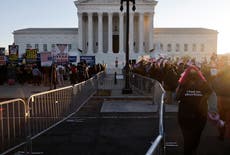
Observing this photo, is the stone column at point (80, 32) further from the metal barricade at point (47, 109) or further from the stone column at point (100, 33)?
the metal barricade at point (47, 109)

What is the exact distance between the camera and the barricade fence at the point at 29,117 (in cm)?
657

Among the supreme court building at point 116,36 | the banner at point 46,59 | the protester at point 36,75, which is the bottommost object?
the protester at point 36,75

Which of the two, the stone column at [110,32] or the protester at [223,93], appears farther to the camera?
the stone column at [110,32]

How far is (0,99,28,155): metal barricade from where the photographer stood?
6.40 meters

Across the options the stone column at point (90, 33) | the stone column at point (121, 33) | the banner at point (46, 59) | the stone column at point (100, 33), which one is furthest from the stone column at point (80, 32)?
the banner at point (46, 59)

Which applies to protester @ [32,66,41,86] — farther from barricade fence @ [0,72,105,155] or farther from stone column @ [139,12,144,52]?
stone column @ [139,12,144,52]

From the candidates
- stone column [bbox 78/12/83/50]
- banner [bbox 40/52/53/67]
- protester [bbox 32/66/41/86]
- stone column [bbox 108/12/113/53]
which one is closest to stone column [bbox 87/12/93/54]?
stone column [bbox 78/12/83/50]

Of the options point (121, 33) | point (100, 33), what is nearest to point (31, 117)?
point (121, 33)

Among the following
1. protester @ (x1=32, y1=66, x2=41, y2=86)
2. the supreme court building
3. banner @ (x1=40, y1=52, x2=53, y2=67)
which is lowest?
protester @ (x1=32, y1=66, x2=41, y2=86)

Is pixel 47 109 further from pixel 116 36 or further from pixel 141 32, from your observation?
pixel 116 36

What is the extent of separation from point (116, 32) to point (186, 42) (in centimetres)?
2145

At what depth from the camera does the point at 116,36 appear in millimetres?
96188

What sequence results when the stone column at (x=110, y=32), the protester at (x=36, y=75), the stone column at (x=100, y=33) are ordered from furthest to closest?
1. the stone column at (x=100, y=33)
2. the stone column at (x=110, y=32)
3. the protester at (x=36, y=75)

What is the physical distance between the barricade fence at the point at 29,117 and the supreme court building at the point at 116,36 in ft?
219
